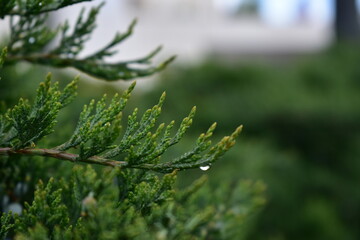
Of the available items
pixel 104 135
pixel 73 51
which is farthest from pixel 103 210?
pixel 73 51

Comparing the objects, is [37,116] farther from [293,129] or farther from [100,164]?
[293,129]

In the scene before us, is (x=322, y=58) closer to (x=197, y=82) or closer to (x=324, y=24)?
(x=197, y=82)

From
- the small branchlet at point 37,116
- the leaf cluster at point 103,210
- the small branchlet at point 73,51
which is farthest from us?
the small branchlet at point 73,51

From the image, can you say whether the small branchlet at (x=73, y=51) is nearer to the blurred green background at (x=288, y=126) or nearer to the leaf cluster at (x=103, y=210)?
the leaf cluster at (x=103, y=210)

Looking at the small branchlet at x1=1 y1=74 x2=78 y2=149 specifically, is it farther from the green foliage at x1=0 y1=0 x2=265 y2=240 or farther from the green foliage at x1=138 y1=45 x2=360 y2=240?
the green foliage at x1=138 y1=45 x2=360 y2=240

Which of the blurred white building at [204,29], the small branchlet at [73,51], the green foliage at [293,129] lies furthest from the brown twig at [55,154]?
the blurred white building at [204,29]

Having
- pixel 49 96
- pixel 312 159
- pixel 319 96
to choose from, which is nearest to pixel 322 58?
pixel 319 96
